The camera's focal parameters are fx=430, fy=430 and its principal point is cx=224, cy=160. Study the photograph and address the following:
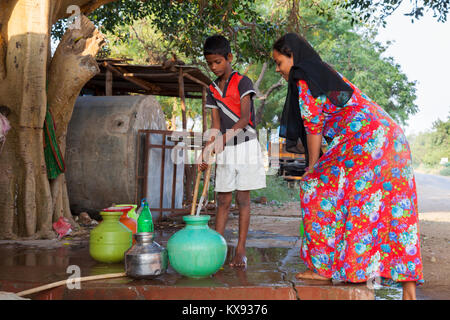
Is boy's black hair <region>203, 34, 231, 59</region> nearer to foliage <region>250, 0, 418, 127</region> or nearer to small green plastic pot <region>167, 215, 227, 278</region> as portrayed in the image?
small green plastic pot <region>167, 215, 227, 278</region>

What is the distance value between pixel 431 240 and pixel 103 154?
5.03m

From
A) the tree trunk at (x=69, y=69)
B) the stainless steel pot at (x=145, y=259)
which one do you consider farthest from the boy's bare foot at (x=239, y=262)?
the tree trunk at (x=69, y=69)

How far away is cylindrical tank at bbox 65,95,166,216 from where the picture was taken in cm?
634

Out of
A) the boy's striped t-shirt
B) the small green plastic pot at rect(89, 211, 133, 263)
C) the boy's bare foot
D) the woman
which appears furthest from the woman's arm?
the small green plastic pot at rect(89, 211, 133, 263)

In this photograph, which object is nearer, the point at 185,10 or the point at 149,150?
the point at 149,150

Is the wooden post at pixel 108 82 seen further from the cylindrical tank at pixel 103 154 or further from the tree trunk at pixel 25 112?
the tree trunk at pixel 25 112

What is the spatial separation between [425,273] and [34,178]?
4377 millimetres

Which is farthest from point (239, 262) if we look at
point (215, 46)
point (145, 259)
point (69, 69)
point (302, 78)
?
point (69, 69)

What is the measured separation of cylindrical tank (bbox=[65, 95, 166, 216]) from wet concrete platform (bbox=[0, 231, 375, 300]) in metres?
2.63

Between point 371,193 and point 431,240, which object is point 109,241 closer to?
point 371,193

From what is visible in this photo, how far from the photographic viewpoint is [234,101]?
11.8 ft

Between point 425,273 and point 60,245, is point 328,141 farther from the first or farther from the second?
point 60,245
